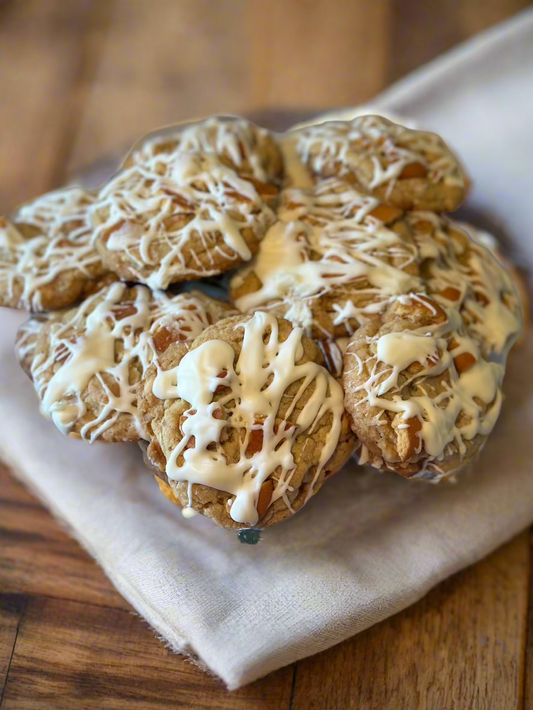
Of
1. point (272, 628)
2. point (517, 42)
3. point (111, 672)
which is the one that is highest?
point (517, 42)

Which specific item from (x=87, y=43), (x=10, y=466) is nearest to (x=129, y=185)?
(x=10, y=466)

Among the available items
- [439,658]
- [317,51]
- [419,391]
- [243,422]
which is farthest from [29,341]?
[317,51]

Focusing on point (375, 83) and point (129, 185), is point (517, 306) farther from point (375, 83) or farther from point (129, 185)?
point (375, 83)

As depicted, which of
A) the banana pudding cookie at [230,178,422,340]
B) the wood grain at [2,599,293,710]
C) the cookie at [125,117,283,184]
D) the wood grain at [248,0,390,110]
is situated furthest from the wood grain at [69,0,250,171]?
the wood grain at [2,599,293,710]

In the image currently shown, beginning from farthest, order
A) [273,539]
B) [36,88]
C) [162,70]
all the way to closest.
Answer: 1. [162,70]
2. [36,88]
3. [273,539]

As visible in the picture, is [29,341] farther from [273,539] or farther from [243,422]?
[273,539]
